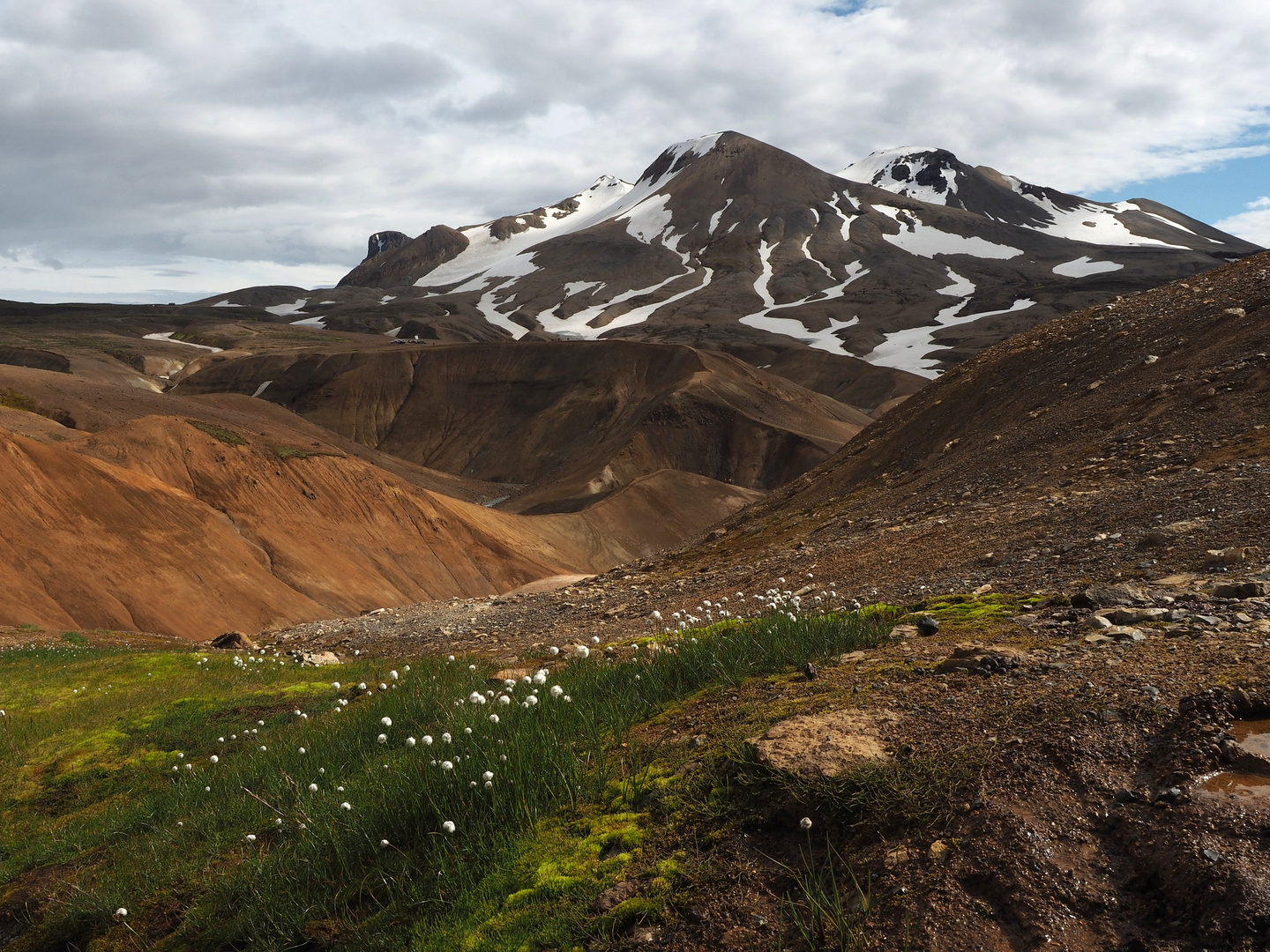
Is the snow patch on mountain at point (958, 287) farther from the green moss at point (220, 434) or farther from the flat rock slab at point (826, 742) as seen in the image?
the flat rock slab at point (826, 742)

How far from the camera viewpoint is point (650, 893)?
3.88 metres

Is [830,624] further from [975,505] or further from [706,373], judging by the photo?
[706,373]

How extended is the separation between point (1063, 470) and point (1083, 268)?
204 m

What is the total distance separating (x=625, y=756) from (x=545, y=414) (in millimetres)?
95816

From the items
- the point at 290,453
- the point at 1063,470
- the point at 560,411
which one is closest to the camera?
the point at 1063,470

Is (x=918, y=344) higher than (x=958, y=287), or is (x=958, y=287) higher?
(x=958, y=287)

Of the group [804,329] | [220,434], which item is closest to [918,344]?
[804,329]

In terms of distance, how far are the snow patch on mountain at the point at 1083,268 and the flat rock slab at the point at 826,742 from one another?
20328 cm

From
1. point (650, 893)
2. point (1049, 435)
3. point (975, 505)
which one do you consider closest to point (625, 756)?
point (650, 893)

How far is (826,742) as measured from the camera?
430cm

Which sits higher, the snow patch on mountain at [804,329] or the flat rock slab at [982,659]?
the snow patch on mountain at [804,329]

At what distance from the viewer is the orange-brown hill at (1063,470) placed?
988 centimetres

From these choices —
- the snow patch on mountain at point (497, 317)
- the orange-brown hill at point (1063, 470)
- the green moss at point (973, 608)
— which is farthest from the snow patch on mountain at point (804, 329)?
the green moss at point (973, 608)

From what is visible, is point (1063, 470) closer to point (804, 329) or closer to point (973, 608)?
point (973, 608)
